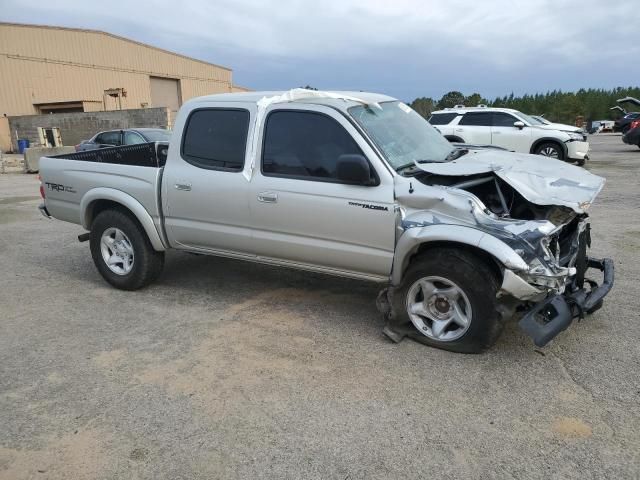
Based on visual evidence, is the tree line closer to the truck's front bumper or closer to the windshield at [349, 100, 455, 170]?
the truck's front bumper

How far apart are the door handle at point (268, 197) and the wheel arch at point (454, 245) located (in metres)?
1.15

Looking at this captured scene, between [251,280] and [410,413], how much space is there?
2.97 m

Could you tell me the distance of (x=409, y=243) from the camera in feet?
12.9

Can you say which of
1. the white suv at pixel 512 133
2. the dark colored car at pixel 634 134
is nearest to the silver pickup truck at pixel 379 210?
the white suv at pixel 512 133

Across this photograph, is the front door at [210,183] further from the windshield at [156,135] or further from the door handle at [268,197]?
the windshield at [156,135]

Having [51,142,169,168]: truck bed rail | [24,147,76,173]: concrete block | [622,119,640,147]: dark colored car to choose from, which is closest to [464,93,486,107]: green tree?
[622,119,640,147]: dark colored car

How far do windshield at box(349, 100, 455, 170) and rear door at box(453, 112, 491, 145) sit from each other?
34.1 feet

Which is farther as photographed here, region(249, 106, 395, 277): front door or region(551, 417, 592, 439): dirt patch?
region(249, 106, 395, 277): front door

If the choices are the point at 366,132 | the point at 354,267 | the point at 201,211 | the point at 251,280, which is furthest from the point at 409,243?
the point at 251,280

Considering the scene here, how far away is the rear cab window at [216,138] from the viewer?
4.73m

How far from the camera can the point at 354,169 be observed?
3977 millimetres

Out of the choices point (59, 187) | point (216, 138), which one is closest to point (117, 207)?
point (59, 187)

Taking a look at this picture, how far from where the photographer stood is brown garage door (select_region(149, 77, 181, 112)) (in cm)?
4287

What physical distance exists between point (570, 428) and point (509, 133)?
510 inches
